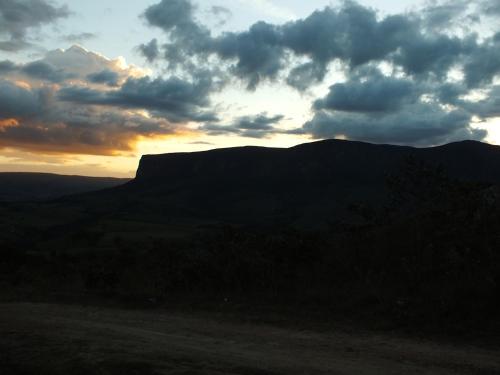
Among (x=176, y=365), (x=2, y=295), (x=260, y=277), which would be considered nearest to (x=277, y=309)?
(x=260, y=277)

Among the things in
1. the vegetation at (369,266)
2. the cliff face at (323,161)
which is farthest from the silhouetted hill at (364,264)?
the cliff face at (323,161)

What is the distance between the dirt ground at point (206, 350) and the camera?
733 cm

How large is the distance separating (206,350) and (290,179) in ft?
546

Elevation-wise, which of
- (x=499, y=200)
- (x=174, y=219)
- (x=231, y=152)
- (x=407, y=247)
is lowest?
(x=174, y=219)

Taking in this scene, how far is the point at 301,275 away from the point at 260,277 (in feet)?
3.99

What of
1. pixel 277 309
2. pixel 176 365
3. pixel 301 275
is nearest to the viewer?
Result: pixel 176 365

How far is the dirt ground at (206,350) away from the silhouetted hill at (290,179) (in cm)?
10968

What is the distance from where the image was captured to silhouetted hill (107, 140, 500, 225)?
140625 mm

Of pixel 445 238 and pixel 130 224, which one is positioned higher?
pixel 445 238

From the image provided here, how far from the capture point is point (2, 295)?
14734 millimetres

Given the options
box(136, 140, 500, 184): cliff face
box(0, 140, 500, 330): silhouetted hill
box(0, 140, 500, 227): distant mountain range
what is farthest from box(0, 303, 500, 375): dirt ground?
box(136, 140, 500, 184): cliff face

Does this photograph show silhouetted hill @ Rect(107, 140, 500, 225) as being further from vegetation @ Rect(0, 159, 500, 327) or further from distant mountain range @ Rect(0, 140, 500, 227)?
vegetation @ Rect(0, 159, 500, 327)

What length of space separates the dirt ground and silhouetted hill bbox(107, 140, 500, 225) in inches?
4318

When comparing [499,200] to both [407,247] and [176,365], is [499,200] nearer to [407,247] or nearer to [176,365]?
[407,247]
